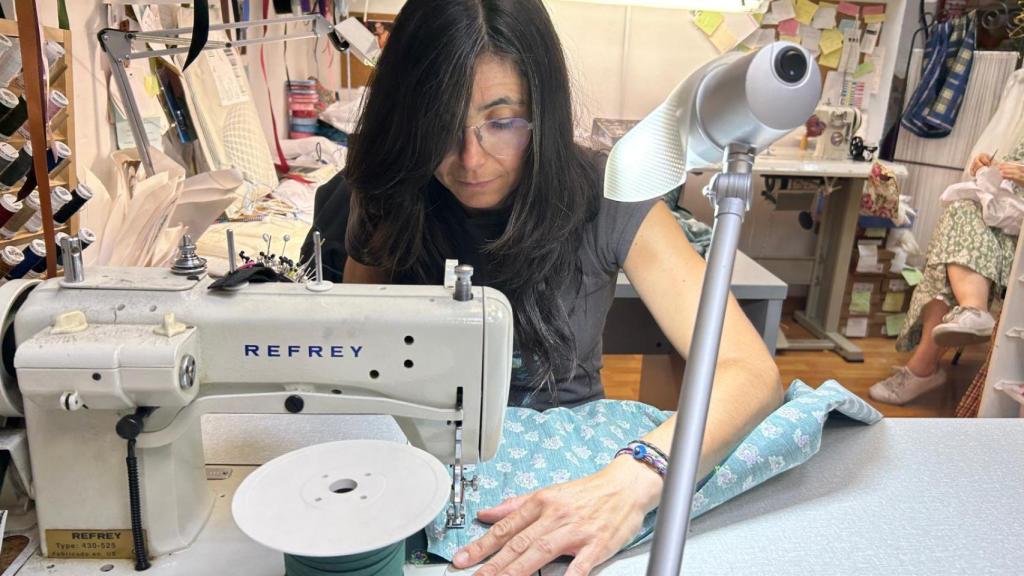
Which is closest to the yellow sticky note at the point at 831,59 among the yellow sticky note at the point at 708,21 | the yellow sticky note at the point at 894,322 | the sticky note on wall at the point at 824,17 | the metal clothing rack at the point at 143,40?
the sticky note on wall at the point at 824,17

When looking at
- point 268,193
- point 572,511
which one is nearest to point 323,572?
point 572,511

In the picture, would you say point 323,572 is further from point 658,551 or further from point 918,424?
point 918,424

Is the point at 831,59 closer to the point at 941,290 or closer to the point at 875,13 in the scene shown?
the point at 875,13

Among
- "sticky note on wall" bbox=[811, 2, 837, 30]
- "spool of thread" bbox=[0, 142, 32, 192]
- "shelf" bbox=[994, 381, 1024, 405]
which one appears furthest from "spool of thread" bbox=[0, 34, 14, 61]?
"sticky note on wall" bbox=[811, 2, 837, 30]

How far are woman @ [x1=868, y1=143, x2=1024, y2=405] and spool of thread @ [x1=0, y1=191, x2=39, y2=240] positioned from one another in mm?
2815

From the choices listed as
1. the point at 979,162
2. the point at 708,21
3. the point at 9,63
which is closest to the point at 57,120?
the point at 9,63

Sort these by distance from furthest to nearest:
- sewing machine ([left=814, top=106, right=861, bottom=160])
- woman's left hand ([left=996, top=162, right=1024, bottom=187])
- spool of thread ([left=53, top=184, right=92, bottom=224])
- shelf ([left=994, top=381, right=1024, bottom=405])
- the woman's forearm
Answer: sewing machine ([left=814, top=106, right=861, bottom=160])
woman's left hand ([left=996, top=162, right=1024, bottom=187])
shelf ([left=994, top=381, right=1024, bottom=405])
spool of thread ([left=53, top=184, right=92, bottom=224])
the woman's forearm

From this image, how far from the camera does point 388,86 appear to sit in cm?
100

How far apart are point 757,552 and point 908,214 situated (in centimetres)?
330

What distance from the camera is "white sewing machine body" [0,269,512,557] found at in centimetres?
60

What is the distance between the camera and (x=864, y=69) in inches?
151

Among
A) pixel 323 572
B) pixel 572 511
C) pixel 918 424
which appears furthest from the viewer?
pixel 918 424

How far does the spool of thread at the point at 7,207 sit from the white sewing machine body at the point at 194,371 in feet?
1.03

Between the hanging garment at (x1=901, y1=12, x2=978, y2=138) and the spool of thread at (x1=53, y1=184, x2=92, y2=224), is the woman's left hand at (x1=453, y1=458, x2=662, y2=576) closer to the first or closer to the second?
the spool of thread at (x1=53, y1=184, x2=92, y2=224)
